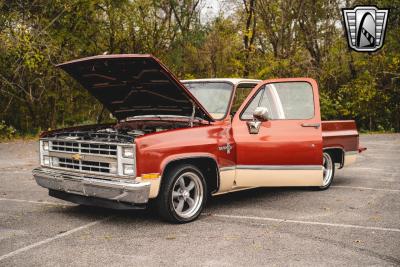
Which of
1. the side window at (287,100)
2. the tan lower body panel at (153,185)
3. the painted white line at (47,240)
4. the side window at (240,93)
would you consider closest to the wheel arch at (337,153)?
the side window at (287,100)

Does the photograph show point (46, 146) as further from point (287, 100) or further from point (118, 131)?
point (287, 100)

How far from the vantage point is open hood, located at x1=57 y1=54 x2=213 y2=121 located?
6246mm

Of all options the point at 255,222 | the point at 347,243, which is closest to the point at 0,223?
the point at 255,222

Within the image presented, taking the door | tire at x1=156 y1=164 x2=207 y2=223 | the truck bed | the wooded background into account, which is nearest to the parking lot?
tire at x1=156 y1=164 x2=207 y2=223

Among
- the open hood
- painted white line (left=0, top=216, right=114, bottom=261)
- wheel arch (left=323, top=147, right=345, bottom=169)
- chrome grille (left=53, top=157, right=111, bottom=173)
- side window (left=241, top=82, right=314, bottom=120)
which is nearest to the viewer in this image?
painted white line (left=0, top=216, right=114, bottom=261)

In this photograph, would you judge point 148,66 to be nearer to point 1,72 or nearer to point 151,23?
point 1,72

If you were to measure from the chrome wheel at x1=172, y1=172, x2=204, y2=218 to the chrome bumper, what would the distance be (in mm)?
660

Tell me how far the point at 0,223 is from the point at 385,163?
9.00 m

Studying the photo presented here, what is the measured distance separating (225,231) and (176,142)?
1.20 m

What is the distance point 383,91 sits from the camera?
78.6 feet

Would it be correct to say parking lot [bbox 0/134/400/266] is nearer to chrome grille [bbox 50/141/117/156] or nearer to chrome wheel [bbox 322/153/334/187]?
chrome wheel [bbox 322/153/334/187]

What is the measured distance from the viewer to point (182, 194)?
6289mm

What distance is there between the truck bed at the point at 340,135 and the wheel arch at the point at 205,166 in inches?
94.2
